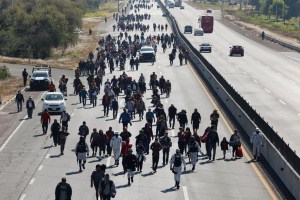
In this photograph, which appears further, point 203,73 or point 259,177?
point 203,73

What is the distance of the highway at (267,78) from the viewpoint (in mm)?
42391

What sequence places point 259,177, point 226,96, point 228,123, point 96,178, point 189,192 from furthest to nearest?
point 226,96 → point 228,123 → point 259,177 → point 189,192 → point 96,178

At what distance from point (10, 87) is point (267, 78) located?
20.4 meters

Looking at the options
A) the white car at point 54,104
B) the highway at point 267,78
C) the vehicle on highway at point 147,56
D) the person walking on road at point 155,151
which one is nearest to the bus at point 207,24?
the highway at point 267,78

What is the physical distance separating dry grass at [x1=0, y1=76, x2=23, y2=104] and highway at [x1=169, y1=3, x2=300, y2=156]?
15.2 m

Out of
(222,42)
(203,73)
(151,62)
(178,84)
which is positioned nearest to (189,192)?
(178,84)

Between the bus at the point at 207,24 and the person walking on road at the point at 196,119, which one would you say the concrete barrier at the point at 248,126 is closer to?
the person walking on road at the point at 196,119

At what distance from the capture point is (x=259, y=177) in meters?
28.3

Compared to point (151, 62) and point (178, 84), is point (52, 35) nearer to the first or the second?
point (151, 62)

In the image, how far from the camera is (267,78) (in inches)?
2571

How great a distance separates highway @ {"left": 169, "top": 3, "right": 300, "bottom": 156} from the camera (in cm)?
4239

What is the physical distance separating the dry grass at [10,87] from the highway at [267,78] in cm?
1525

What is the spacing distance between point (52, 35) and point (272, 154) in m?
65.4

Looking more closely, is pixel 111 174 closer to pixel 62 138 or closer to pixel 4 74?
pixel 62 138
